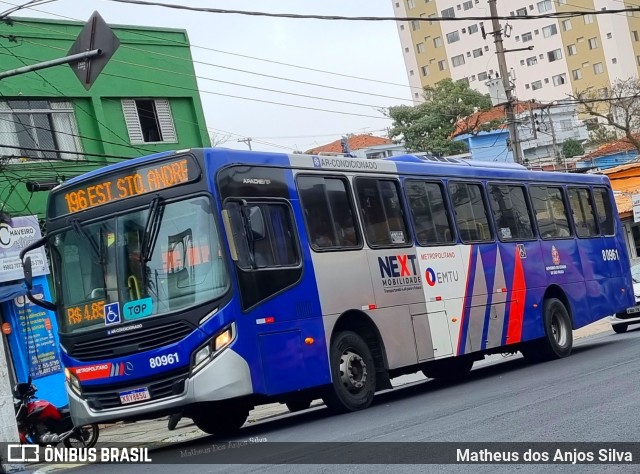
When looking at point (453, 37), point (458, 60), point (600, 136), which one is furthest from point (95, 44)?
point (458, 60)

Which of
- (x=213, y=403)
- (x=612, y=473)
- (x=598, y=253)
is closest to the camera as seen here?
(x=612, y=473)

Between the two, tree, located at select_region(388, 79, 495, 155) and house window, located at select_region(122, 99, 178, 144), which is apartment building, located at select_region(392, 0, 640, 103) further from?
house window, located at select_region(122, 99, 178, 144)

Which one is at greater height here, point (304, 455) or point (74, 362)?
point (74, 362)

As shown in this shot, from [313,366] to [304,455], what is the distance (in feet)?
10.2

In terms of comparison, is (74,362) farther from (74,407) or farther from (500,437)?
(500,437)

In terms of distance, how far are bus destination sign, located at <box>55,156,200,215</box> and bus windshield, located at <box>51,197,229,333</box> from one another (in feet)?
0.85

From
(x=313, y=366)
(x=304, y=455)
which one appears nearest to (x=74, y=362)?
(x=313, y=366)

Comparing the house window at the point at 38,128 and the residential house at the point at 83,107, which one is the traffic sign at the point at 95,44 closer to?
the residential house at the point at 83,107

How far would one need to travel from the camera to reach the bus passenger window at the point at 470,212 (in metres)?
17.1

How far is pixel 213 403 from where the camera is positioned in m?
11.9

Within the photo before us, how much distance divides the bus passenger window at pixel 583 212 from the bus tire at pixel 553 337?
1950mm

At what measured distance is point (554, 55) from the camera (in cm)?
9956

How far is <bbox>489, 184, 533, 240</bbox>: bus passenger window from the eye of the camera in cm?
1830

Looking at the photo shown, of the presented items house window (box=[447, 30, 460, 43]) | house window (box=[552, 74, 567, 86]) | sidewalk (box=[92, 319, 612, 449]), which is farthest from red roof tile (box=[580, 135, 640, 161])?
sidewalk (box=[92, 319, 612, 449])
